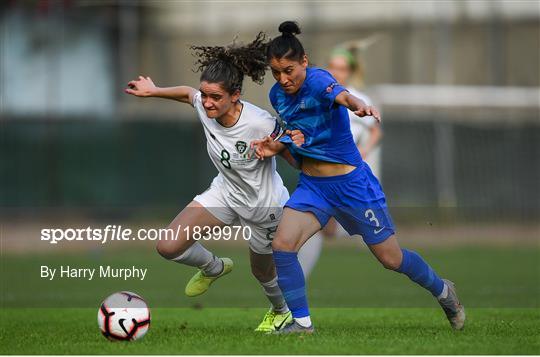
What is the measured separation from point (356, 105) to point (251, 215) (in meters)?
1.37

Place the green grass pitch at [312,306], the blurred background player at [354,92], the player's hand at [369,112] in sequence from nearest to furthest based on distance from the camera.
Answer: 1. the player's hand at [369,112]
2. the green grass pitch at [312,306]
3. the blurred background player at [354,92]

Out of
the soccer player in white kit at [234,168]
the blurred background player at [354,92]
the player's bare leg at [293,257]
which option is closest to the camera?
the player's bare leg at [293,257]

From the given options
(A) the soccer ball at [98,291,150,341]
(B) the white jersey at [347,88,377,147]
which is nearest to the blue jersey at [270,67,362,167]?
(A) the soccer ball at [98,291,150,341]

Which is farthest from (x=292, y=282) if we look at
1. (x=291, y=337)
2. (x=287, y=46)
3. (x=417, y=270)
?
(x=287, y=46)

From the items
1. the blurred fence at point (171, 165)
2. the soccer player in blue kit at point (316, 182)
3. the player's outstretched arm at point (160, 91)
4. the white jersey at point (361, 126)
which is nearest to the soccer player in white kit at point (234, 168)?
the player's outstretched arm at point (160, 91)

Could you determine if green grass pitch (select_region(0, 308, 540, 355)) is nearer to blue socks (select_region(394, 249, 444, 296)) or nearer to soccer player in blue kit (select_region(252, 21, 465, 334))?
blue socks (select_region(394, 249, 444, 296))

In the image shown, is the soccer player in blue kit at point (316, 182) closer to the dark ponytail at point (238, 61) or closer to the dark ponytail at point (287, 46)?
the dark ponytail at point (287, 46)

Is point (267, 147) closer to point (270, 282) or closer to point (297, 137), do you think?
point (297, 137)

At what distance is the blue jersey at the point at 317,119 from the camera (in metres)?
7.02

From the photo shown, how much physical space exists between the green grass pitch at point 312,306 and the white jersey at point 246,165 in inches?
35.9

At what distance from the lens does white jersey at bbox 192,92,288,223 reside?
736cm

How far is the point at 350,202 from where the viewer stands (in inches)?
281

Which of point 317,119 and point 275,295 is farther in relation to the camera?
point 275,295

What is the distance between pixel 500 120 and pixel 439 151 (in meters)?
1.40
